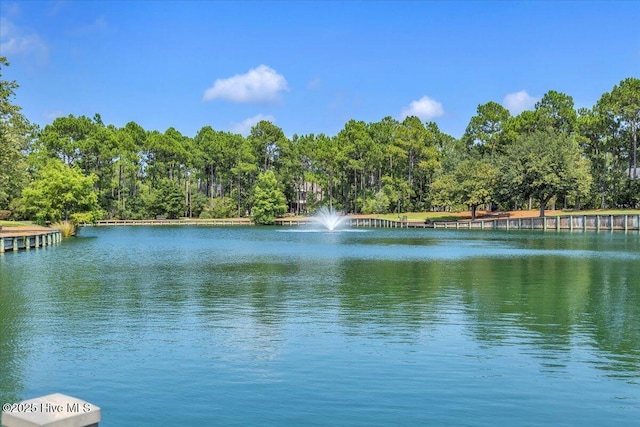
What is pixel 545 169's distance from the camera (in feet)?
327

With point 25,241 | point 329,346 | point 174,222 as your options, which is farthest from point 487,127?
point 329,346

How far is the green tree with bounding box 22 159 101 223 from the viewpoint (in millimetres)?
75062

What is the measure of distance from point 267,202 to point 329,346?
10475 centimetres

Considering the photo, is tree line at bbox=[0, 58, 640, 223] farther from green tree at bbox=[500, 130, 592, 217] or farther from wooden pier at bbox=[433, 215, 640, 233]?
wooden pier at bbox=[433, 215, 640, 233]

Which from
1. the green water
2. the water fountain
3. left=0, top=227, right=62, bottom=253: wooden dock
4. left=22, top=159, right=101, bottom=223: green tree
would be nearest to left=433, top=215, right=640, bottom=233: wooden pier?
the water fountain

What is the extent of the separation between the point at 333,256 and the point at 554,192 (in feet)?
212

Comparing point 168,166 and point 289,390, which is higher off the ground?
point 168,166

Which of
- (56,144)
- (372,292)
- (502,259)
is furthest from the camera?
(56,144)

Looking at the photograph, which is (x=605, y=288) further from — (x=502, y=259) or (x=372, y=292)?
(x=502, y=259)

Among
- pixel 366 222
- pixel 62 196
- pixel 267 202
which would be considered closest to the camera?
pixel 62 196

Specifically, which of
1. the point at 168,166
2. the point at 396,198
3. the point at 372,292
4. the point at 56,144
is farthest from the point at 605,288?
the point at 168,166

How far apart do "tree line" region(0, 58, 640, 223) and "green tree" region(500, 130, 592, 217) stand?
174 mm

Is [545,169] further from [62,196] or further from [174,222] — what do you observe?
[62,196]

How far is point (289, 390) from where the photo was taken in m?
12.6
